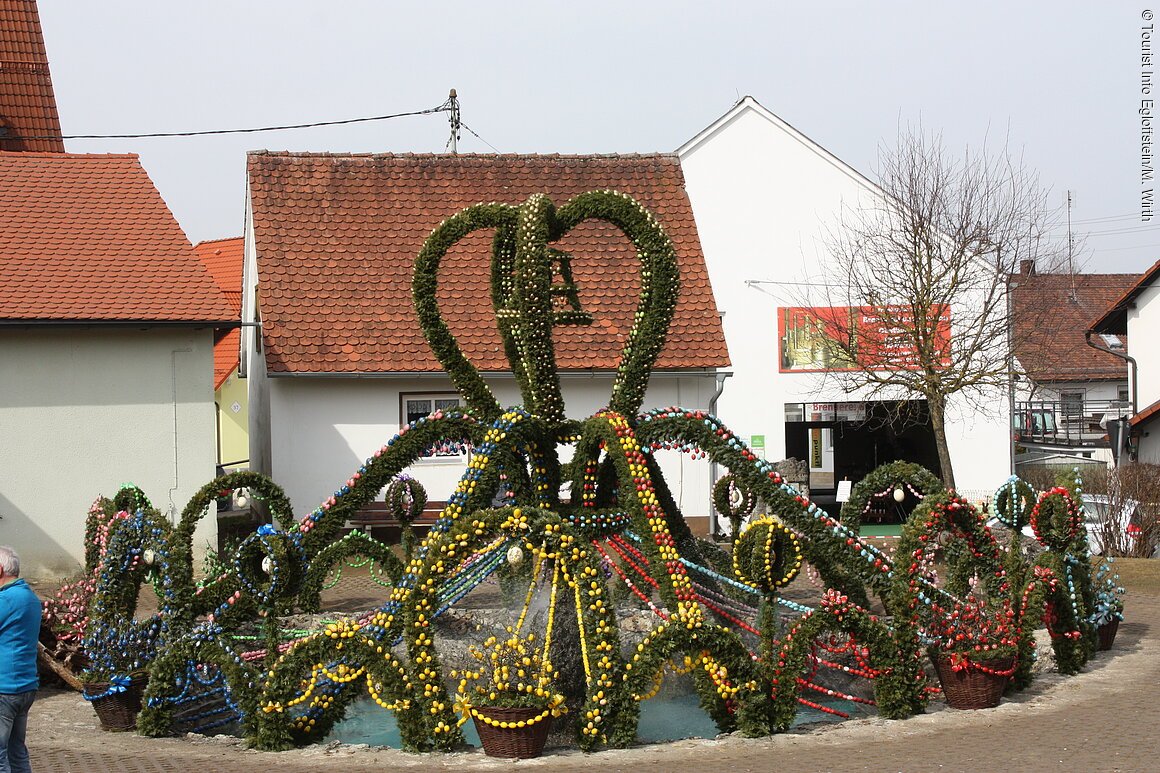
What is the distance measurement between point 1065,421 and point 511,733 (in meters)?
38.0

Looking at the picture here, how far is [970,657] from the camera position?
35.1 ft

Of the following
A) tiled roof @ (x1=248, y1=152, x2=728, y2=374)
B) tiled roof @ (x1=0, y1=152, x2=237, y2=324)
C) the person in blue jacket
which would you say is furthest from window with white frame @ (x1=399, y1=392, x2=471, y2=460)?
the person in blue jacket

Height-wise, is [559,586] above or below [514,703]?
above

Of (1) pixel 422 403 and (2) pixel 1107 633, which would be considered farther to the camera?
(1) pixel 422 403

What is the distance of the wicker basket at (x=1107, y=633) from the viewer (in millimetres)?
13203

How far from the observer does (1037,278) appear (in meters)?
29.2

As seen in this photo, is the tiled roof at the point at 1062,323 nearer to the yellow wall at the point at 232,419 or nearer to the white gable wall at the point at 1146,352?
the white gable wall at the point at 1146,352

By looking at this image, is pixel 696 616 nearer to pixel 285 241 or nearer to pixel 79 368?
pixel 79 368

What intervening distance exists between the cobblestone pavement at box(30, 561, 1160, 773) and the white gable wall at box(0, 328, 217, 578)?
884 cm

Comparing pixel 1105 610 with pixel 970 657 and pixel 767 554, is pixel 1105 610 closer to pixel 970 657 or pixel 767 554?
pixel 970 657

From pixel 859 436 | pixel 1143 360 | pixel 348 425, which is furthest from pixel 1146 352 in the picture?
pixel 348 425

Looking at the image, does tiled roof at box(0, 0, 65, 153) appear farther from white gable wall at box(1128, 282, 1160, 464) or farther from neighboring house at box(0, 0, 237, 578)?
white gable wall at box(1128, 282, 1160, 464)

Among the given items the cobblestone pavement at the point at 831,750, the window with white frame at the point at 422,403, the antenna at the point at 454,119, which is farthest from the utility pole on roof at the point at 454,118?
the cobblestone pavement at the point at 831,750

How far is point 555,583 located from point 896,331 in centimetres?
1637
